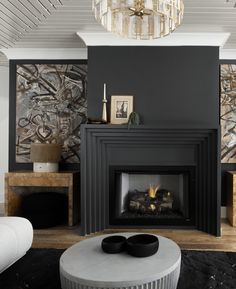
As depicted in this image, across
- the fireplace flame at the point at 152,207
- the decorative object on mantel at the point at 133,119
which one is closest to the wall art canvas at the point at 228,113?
the fireplace flame at the point at 152,207

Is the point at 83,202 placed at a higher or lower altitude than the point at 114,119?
lower

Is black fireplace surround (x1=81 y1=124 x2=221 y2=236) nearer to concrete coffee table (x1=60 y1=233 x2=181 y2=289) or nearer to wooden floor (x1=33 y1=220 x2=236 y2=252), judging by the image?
wooden floor (x1=33 y1=220 x2=236 y2=252)

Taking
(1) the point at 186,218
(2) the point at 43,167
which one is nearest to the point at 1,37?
(2) the point at 43,167

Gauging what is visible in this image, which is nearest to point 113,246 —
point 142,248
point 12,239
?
point 142,248

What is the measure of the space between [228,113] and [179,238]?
1.99 metres

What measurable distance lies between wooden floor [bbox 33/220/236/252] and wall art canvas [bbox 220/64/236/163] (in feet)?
3.52

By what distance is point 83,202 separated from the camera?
3322 mm

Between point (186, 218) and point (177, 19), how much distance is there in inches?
98.8

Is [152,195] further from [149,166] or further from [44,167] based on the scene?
[44,167]

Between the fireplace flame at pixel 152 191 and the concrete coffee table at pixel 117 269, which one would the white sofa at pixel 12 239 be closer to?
the concrete coffee table at pixel 117 269

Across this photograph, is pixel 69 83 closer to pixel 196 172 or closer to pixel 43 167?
pixel 43 167

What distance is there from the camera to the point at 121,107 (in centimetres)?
355

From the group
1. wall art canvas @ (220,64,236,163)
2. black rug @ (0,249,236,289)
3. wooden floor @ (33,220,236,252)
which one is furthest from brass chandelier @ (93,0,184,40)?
wall art canvas @ (220,64,236,163)

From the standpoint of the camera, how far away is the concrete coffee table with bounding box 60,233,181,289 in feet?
4.96
